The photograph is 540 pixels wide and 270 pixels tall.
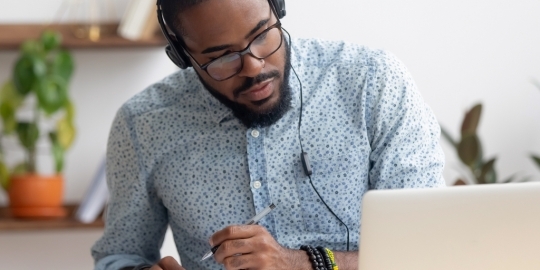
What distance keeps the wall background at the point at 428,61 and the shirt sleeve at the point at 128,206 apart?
89 cm

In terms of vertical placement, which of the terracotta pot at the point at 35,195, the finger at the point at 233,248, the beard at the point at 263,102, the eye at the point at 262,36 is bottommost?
the finger at the point at 233,248

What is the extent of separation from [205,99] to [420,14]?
113 centimetres

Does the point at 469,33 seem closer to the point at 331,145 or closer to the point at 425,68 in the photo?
the point at 425,68

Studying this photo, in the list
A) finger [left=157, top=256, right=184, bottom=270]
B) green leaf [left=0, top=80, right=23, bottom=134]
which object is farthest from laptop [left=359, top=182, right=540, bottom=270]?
green leaf [left=0, top=80, right=23, bottom=134]

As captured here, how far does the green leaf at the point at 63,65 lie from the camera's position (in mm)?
2350

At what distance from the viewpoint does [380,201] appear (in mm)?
893

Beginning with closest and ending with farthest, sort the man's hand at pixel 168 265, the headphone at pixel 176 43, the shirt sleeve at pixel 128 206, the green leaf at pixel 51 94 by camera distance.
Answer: the man's hand at pixel 168 265, the headphone at pixel 176 43, the shirt sleeve at pixel 128 206, the green leaf at pixel 51 94

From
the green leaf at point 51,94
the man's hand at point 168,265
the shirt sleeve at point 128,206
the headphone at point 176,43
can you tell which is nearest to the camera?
the man's hand at point 168,265

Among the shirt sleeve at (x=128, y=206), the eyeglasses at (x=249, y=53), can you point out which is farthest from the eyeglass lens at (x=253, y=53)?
the shirt sleeve at (x=128, y=206)

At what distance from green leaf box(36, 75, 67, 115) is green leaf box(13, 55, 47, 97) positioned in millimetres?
29

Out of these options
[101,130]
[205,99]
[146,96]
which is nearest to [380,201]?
[205,99]

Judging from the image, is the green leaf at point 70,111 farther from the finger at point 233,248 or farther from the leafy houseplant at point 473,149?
the finger at point 233,248

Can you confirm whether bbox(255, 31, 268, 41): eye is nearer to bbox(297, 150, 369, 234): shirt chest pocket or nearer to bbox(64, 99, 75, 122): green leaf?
bbox(297, 150, 369, 234): shirt chest pocket

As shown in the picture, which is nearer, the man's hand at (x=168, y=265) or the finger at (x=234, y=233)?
the finger at (x=234, y=233)
